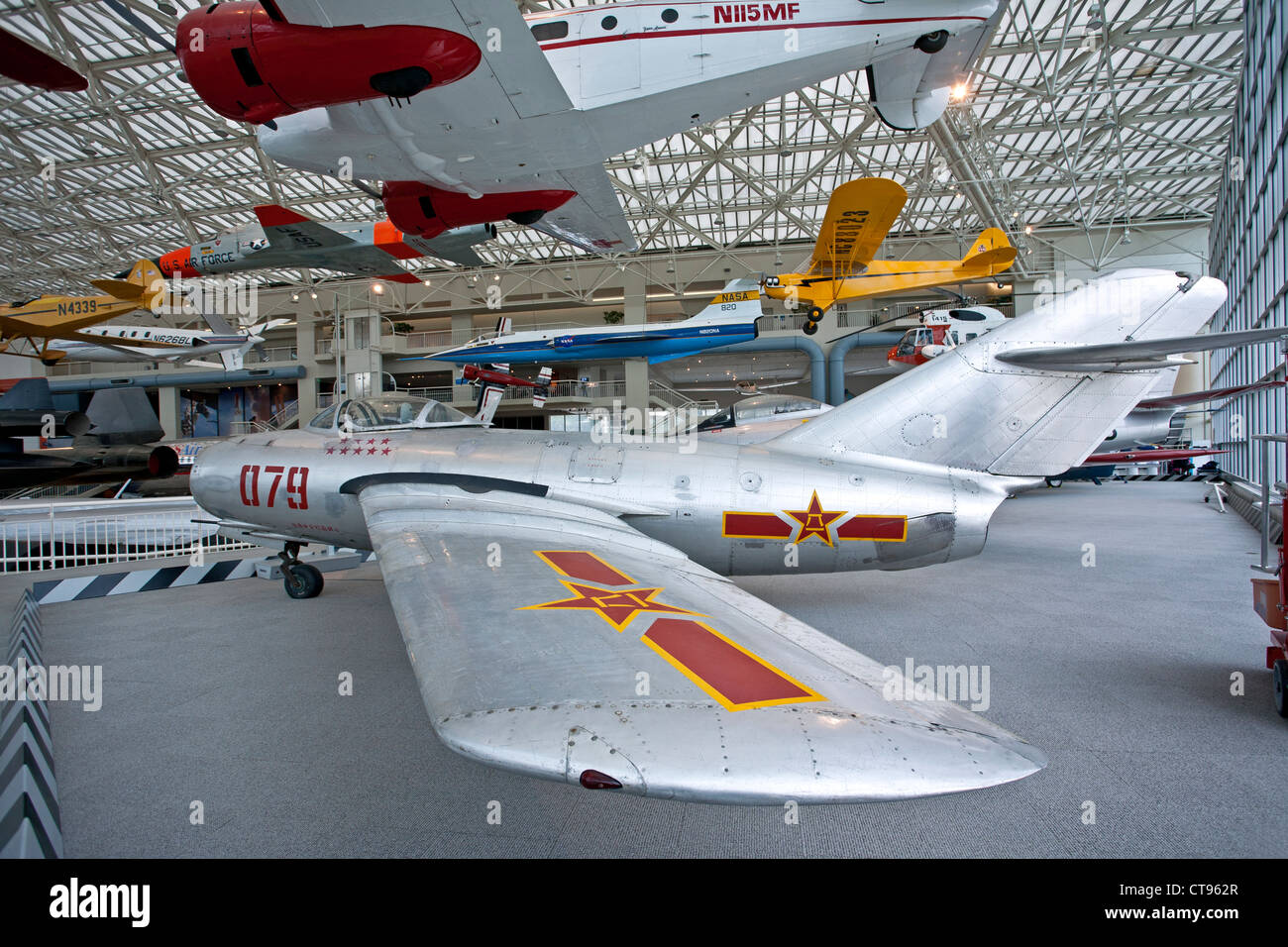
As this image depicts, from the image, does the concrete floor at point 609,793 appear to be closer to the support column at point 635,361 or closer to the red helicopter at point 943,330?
the red helicopter at point 943,330

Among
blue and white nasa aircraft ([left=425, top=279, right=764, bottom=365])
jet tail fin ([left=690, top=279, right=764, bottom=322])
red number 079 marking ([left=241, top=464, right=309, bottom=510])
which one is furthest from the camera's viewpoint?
blue and white nasa aircraft ([left=425, top=279, right=764, bottom=365])

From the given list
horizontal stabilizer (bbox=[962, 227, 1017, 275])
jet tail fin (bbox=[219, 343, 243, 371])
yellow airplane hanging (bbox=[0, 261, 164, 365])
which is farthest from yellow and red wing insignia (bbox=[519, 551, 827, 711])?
jet tail fin (bbox=[219, 343, 243, 371])

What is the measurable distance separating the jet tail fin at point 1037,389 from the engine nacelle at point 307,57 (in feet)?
15.4

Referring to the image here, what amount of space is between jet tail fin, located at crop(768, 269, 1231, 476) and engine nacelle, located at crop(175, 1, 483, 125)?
4.70m

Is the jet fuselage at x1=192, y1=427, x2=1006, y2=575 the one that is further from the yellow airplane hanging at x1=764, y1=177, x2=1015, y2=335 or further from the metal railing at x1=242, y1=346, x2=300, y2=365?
the metal railing at x1=242, y1=346, x2=300, y2=365

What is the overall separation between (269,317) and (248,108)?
113 ft

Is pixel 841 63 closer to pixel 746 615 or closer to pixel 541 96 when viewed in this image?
pixel 541 96

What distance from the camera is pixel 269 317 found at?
33.9m

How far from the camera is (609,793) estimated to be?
2.78 metres

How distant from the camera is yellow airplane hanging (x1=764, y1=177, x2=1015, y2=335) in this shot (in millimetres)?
13023

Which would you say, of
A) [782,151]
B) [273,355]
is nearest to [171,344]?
[273,355]

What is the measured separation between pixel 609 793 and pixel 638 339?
21.4 metres

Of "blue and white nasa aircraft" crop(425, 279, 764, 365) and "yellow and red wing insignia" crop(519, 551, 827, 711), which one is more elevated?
"blue and white nasa aircraft" crop(425, 279, 764, 365)

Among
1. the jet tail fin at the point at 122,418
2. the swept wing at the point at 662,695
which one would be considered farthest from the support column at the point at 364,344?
the swept wing at the point at 662,695
